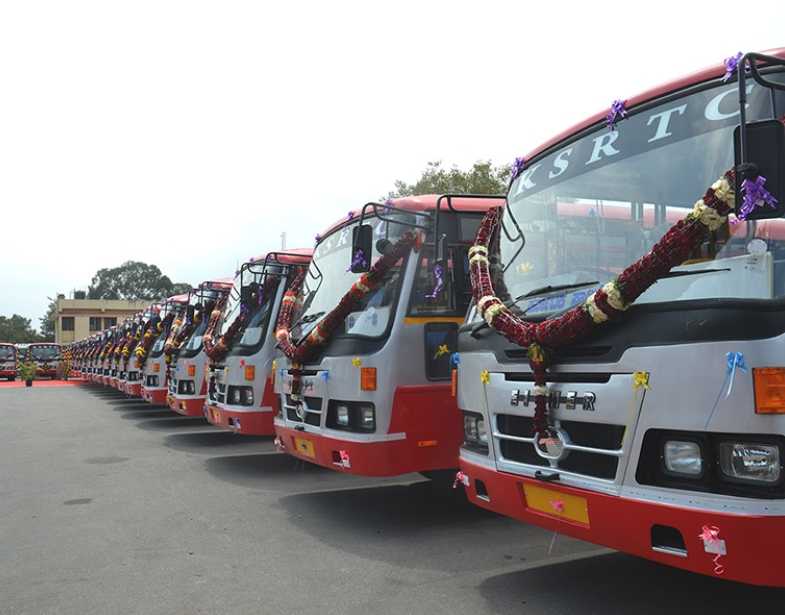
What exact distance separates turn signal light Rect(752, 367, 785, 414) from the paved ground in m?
1.64

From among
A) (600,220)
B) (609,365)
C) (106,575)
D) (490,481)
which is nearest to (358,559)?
(490,481)

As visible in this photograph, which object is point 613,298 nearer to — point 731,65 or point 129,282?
point 731,65

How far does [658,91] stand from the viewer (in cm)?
404

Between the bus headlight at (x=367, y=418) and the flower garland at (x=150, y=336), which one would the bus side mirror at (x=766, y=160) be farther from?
the flower garland at (x=150, y=336)

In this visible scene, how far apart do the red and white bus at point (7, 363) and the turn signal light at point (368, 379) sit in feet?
126

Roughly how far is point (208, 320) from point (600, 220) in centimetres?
939

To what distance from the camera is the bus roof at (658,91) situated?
12.2 ft

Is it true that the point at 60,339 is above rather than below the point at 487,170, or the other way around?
below

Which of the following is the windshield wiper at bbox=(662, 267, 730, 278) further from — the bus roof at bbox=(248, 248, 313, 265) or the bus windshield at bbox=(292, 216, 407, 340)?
the bus roof at bbox=(248, 248, 313, 265)

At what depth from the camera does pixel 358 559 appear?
5.14 m

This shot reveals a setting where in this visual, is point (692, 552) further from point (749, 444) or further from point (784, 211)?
point (784, 211)

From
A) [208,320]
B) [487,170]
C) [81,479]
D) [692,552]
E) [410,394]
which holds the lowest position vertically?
[81,479]

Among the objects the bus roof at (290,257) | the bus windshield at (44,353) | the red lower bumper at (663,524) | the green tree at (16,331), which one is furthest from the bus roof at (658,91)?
the green tree at (16,331)

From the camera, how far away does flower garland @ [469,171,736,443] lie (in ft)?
10.9
